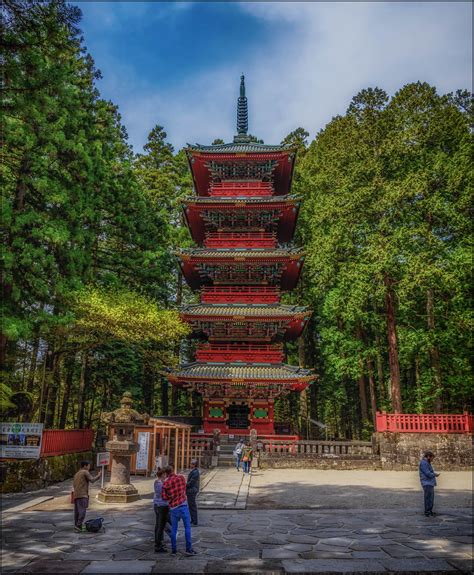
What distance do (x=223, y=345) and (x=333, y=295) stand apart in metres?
6.22

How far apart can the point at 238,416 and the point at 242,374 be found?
274cm

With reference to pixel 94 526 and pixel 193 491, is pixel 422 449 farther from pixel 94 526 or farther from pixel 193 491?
pixel 94 526

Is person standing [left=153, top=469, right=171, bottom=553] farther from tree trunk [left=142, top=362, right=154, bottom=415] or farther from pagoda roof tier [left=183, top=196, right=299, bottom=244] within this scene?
tree trunk [left=142, top=362, right=154, bottom=415]

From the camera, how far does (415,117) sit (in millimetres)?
22984

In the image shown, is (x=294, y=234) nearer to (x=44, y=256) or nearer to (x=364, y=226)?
(x=364, y=226)

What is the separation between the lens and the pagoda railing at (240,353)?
23.6 metres

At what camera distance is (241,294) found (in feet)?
82.0

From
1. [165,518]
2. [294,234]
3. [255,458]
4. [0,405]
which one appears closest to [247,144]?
[294,234]

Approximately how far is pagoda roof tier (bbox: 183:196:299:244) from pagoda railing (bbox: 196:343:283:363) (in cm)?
685

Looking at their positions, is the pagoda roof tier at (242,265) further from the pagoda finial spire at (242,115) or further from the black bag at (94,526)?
the black bag at (94,526)

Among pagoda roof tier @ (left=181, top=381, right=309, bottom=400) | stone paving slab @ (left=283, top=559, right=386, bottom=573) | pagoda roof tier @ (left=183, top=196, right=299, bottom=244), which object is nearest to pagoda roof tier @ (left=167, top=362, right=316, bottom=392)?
pagoda roof tier @ (left=181, top=381, right=309, bottom=400)

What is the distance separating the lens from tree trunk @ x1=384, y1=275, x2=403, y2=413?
20.8m

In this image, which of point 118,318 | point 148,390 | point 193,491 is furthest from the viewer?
point 148,390

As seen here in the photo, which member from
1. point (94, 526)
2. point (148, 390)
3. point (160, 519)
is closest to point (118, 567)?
point (160, 519)
